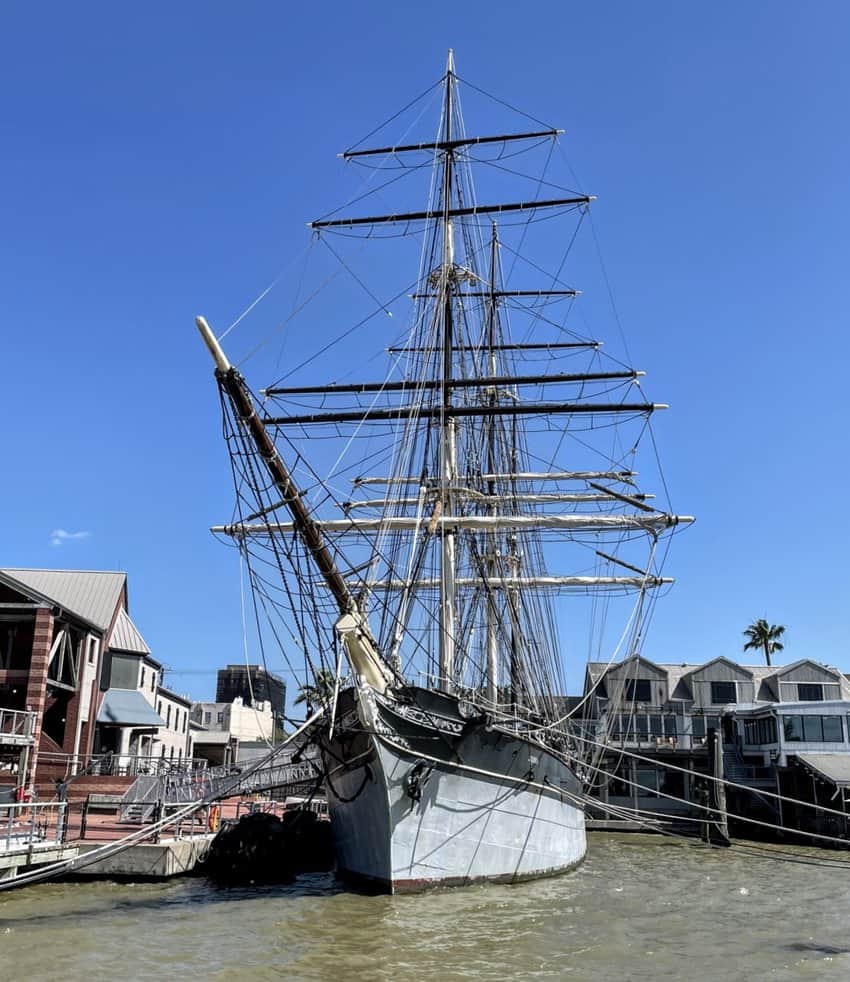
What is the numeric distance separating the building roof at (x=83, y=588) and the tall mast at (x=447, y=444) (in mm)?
17774

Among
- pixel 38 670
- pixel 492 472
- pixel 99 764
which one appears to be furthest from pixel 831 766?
pixel 38 670

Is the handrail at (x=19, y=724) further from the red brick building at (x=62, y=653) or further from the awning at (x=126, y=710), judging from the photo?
the awning at (x=126, y=710)

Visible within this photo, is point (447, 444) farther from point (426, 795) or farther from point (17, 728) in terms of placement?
point (17, 728)

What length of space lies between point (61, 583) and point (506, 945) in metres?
31.2

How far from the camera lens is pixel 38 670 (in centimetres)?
3166

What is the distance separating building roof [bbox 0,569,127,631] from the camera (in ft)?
128

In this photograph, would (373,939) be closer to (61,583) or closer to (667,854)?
(667,854)

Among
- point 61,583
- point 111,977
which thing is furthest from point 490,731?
point 61,583

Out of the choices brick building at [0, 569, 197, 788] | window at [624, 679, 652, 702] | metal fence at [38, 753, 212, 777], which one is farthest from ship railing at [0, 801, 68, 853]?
window at [624, 679, 652, 702]

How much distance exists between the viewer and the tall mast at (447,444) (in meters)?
24.9

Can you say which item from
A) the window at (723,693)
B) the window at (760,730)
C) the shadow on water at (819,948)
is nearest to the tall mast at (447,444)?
the shadow on water at (819,948)

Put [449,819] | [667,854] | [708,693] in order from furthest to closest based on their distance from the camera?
[708,693] → [667,854] → [449,819]

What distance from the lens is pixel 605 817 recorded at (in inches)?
1949

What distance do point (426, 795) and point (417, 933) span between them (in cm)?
360
